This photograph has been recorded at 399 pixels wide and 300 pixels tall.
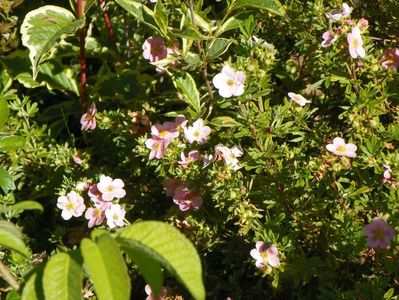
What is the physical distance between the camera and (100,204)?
2162 mm

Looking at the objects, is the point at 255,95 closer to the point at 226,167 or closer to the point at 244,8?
the point at 226,167

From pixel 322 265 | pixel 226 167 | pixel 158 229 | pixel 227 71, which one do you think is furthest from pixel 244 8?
pixel 158 229

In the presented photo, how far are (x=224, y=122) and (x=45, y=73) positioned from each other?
1.11m

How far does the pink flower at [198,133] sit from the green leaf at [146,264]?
3.26ft

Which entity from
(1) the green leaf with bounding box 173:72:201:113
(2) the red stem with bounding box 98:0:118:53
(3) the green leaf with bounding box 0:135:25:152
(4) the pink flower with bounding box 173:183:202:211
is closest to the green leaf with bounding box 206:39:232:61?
(1) the green leaf with bounding box 173:72:201:113

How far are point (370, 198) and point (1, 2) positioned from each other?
1685 mm

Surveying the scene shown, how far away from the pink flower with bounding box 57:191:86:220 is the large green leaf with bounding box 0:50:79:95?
81 cm

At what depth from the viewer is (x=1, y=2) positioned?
277 centimetres

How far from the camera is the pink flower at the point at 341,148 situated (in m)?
1.91

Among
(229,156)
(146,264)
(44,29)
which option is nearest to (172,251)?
(146,264)

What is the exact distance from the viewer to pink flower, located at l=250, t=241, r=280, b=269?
76.2 inches

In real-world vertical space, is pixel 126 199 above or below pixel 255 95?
below

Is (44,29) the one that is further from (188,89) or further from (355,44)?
(355,44)

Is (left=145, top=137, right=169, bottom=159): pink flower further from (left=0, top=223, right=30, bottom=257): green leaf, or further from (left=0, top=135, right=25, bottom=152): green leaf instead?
(left=0, top=223, right=30, bottom=257): green leaf
